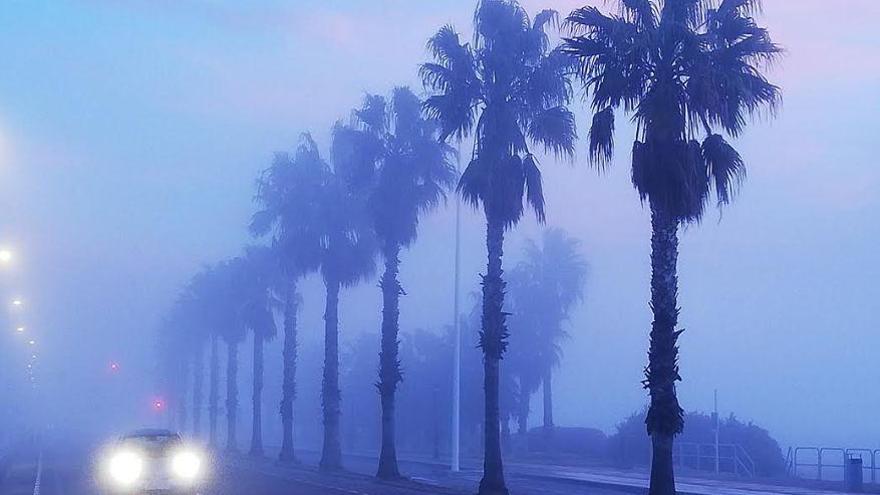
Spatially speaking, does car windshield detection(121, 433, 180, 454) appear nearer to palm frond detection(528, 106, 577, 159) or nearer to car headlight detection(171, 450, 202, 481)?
car headlight detection(171, 450, 202, 481)

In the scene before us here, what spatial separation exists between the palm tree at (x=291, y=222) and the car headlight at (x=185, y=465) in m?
30.6

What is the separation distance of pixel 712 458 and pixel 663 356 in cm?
3836

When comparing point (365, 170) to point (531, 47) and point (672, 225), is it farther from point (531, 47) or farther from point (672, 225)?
point (672, 225)

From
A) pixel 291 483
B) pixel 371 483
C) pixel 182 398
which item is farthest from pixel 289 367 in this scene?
pixel 182 398

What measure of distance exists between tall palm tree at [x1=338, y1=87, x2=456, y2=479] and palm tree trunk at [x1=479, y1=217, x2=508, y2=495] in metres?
12.4

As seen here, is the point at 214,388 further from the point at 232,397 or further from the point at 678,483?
the point at 678,483

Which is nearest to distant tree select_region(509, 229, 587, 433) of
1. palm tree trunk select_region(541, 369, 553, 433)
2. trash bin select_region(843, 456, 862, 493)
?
palm tree trunk select_region(541, 369, 553, 433)

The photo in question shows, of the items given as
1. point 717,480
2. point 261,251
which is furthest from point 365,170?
point 261,251

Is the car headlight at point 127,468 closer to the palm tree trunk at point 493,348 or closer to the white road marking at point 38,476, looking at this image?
the palm tree trunk at point 493,348

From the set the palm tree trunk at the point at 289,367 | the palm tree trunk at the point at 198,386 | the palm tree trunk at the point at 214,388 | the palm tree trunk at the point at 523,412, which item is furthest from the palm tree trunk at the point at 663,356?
the palm tree trunk at the point at 198,386

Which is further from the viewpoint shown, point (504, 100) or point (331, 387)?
point (331, 387)

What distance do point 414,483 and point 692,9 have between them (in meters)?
21.8

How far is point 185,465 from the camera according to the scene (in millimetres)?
30625

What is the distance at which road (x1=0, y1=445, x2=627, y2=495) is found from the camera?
129ft
